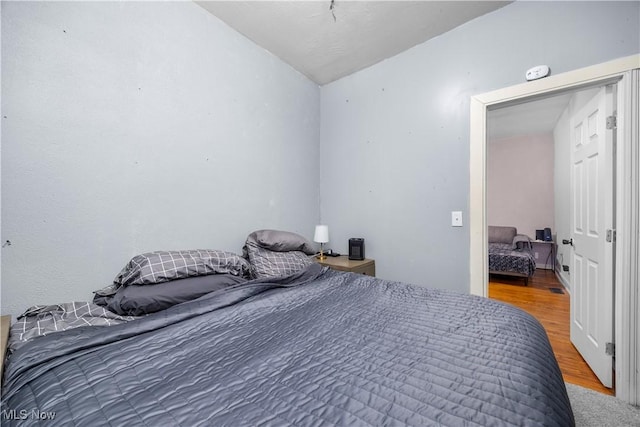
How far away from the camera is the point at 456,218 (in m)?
2.14

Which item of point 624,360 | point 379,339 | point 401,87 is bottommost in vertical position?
point 624,360

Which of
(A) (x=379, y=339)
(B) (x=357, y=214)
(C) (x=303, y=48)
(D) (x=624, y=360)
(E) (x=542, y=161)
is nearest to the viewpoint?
(A) (x=379, y=339)

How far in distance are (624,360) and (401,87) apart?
8.26 feet

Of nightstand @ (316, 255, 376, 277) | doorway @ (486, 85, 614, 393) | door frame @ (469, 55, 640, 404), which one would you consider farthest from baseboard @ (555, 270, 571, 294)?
nightstand @ (316, 255, 376, 277)

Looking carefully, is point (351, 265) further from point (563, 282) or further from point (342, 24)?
point (563, 282)

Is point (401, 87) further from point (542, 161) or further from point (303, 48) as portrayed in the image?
point (542, 161)

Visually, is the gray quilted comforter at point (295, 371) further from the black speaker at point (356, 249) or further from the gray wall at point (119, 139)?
the black speaker at point (356, 249)

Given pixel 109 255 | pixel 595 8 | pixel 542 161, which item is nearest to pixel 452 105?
pixel 595 8

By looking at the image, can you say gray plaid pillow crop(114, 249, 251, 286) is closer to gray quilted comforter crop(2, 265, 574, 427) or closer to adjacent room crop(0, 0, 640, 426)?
adjacent room crop(0, 0, 640, 426)

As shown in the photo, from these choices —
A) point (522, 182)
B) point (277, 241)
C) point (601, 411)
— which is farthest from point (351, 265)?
point (522, 182)

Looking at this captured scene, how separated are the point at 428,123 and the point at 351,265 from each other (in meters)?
1.45

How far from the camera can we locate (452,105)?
2.17 metres

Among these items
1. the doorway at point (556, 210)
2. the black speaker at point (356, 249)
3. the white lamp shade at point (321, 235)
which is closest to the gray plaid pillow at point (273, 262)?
the white lamp shade at point (321, 235)

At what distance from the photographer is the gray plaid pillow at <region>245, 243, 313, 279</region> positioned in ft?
6.06
